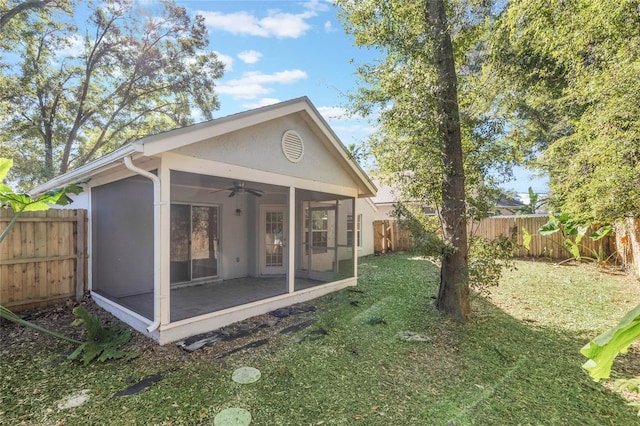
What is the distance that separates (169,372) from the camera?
12.3 feet

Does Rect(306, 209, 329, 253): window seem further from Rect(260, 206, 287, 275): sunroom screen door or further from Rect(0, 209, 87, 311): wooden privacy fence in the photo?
Rect(0, 209, 87, 311): wooden privacy fence

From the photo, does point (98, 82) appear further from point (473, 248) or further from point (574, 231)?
point (574, 231)

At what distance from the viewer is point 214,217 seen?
8148 millimetres

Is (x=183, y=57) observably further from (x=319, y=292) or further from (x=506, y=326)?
(x=506, y=326)

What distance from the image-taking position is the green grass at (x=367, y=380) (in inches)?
118

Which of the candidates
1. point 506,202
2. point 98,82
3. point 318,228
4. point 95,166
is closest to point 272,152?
point 95,166

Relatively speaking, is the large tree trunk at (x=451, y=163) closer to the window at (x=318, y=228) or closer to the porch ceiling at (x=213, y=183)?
the porch ceiling at (x=213, y=183)

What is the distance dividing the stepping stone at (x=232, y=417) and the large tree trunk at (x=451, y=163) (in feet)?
13.5

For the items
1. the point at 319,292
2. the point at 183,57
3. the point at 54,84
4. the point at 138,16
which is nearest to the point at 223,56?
the point at 183,57

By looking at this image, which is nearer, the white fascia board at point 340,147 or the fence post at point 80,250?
the fence post at point 80,250

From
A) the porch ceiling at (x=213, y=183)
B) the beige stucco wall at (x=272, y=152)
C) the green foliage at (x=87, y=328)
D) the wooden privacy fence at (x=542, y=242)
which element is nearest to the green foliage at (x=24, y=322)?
the green foliage at (x=87, y=328)

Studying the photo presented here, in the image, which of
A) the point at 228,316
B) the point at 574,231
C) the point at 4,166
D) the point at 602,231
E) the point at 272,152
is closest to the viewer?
the point at 4,166

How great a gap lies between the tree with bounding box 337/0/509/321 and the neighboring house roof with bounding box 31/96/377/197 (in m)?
1.39

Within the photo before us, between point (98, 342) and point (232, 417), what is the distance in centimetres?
274
